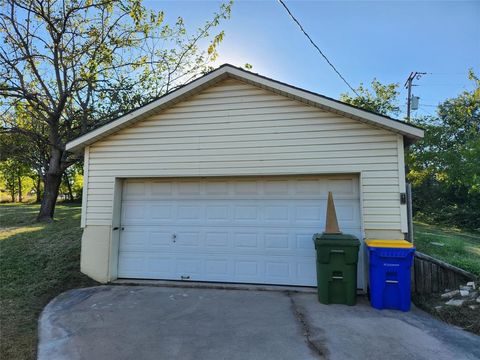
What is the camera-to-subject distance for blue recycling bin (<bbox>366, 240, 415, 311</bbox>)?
475 cm

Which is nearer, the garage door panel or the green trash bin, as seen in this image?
the green trash bin

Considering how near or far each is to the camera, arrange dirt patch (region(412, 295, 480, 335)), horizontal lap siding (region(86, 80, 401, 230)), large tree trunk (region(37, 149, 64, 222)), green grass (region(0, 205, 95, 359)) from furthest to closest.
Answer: large tree trunk (region(37, 149, 64, 222)) < horizontal lap siding (region(86, 80, 401, 230)) < dirt patch (region(412, 295, 480, 335)) < green grass (region(0, 205, 95, 359))

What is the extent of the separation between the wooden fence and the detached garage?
2.14 feet

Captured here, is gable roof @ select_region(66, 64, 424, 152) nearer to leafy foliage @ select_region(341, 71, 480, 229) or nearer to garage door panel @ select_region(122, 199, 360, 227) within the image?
garage door panel @ select_region(122, 199, 360, 227)

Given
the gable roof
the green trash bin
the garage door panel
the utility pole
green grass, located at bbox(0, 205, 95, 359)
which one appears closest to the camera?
green grass, located at bbox(0, 205, 95, 359)

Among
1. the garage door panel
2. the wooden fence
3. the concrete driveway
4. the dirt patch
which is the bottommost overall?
the concrete driveway

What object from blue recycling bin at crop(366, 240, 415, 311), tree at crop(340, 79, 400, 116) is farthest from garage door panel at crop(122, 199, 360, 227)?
tree at crop(340, 79, 400, 116)

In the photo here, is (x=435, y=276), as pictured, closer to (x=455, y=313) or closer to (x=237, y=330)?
(x=455, y=313)

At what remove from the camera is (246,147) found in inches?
243

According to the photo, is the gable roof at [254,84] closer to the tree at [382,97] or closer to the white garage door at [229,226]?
the white garage door at [229,226]

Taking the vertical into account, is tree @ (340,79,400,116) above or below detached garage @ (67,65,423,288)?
above

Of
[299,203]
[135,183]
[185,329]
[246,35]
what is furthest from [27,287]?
[246,35]

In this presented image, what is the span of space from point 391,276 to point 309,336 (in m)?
1.86

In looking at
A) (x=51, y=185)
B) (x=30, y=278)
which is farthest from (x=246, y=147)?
(x=51, y=185)
